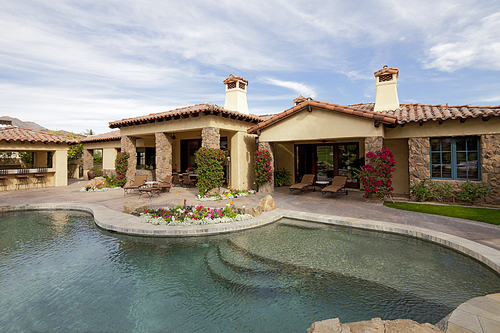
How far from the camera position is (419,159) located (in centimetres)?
1080

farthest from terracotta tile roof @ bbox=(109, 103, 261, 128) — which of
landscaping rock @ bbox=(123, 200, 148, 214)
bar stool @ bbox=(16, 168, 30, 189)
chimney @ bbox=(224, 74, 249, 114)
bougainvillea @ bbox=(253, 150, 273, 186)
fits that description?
bar stool @ bbox=(16, 168, 30, 189)

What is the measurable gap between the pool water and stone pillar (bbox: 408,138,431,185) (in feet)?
19.4

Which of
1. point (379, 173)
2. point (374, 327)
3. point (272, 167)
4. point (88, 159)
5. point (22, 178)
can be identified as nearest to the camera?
point (374, 327)

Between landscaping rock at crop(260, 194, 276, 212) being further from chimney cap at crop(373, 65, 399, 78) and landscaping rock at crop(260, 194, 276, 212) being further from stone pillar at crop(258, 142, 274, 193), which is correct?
chimney cap at crop(373, 65, 399, 78)

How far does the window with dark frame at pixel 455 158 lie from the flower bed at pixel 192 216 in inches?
351

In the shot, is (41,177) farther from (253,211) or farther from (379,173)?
(379,173)

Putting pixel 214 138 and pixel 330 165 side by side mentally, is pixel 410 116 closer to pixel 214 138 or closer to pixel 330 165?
pixel 330 165

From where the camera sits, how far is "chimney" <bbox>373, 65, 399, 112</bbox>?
13258mm

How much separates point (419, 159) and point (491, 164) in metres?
2.32

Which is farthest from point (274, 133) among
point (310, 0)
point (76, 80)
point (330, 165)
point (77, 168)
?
point (77, 168)

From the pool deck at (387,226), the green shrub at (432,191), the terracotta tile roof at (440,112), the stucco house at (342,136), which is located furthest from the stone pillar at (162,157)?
the green shrub at (432,191)

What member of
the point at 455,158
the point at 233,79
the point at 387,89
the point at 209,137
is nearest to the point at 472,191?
the point at 455,158

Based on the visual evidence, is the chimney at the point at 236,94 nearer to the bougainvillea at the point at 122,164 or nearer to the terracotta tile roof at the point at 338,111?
the terracotta tile roof at the point at 338,111

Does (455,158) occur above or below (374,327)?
above
